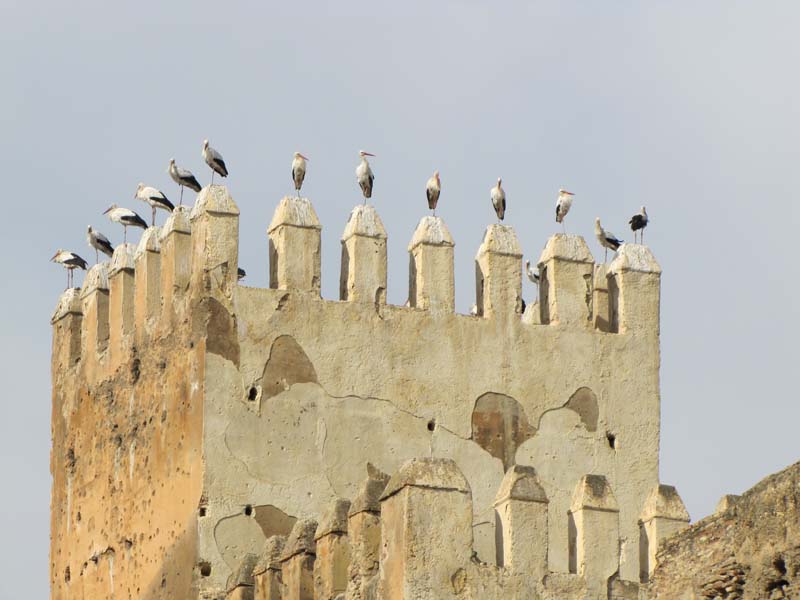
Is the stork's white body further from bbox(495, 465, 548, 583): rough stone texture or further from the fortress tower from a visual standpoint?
bbox(495, 465, 548, 583): rough stone texture

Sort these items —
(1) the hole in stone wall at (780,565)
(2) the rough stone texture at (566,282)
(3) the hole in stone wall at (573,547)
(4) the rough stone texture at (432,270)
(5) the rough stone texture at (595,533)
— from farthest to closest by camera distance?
1. (2) the rough stone texture at (566,282)
2. (4) the rough stone texture at (432,270)
3. (3) the hole in stone wall at (573,547)
4. (5) the rough stone texture at (595,533)
5. (1) the hole in stone wall at (780,565)

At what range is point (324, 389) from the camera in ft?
89.7

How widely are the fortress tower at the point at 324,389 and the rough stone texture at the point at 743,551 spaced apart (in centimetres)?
567

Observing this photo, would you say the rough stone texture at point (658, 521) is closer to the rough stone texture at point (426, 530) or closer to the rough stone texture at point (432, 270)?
the rough stone texture at point (426, 530)

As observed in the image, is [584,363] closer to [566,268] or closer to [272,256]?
[566,268]

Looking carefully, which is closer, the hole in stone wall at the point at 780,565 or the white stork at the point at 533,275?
the hole in stone wall at the point at 780,565

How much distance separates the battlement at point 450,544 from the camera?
2175cm

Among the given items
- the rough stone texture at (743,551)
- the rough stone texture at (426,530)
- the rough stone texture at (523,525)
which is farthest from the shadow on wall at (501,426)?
the rough stone texture at (743,551)

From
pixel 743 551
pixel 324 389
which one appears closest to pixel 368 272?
pixel 324 389

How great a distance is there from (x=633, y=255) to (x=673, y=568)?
942cm

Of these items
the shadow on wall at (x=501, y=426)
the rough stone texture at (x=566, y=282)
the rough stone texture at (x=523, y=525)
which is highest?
the rough stone texture at (x=566, y=282)

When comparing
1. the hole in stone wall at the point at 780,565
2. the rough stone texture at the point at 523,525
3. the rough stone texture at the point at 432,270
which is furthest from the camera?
the rough stone texture at the point at 432,270

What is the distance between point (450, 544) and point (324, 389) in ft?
18.8

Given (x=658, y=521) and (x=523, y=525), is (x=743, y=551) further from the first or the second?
(x=658, y=521)
